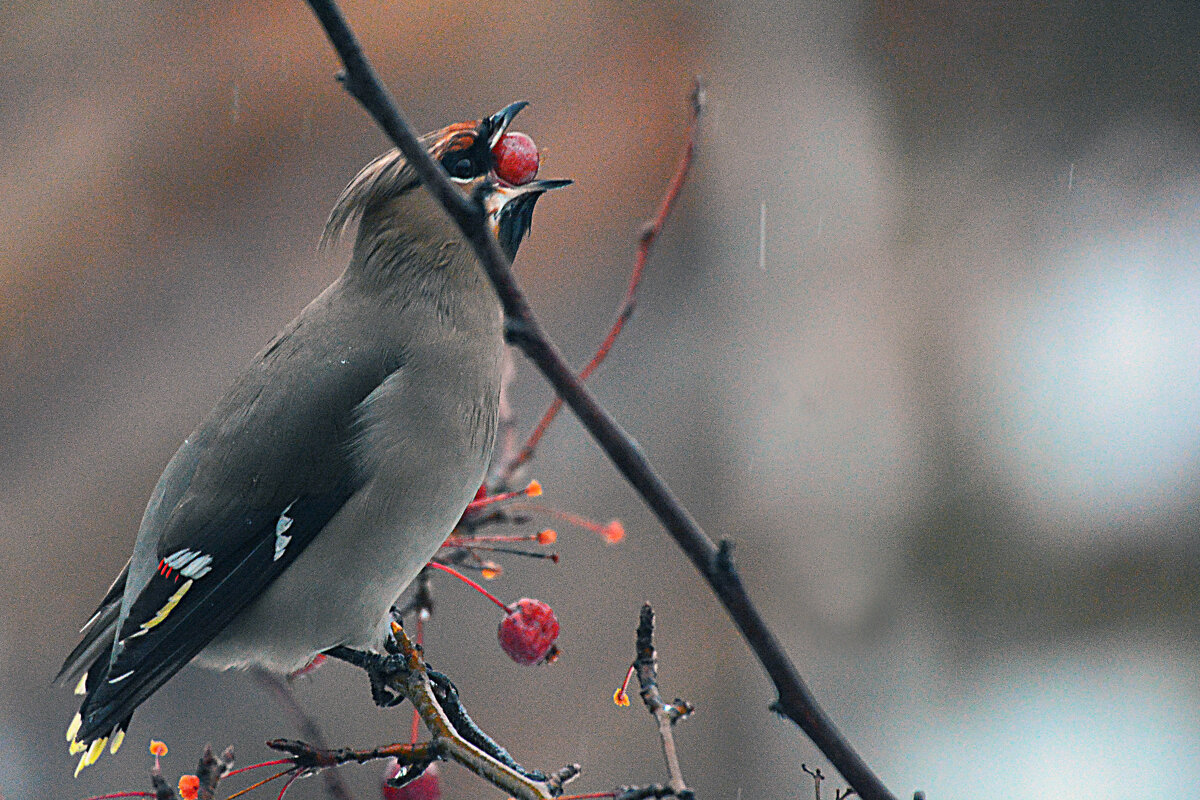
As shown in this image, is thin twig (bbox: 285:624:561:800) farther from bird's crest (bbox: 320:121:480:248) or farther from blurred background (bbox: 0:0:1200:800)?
blurred background (bbox: 0:0:1200:800)

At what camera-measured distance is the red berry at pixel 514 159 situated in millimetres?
1233

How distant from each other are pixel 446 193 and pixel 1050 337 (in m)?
3.49

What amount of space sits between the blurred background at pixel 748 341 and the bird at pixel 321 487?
1661 millimetres

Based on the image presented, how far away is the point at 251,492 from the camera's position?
123cm

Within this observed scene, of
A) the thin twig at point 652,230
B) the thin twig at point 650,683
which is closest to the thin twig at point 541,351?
the thin twig at point 650,683

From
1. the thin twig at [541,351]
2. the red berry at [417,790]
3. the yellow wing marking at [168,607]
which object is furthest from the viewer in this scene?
the red berry at [417,790]

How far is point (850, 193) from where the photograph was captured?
4008 mm

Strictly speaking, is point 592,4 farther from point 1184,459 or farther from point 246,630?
point 246,630

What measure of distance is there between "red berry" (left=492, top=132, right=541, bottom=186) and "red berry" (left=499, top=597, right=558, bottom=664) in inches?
19.6

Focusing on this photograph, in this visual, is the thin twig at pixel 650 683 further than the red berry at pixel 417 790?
No

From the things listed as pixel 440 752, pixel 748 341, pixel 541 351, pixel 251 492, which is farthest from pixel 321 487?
pixel 748 341

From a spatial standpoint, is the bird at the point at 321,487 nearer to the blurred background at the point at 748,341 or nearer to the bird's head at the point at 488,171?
the bird's head at the point at 488,171

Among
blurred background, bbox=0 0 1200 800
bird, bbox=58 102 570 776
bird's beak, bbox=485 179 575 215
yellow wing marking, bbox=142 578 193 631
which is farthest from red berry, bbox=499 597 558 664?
blurred background, bbox=0 0 1200 800

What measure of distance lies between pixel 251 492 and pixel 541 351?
765 millimetres
